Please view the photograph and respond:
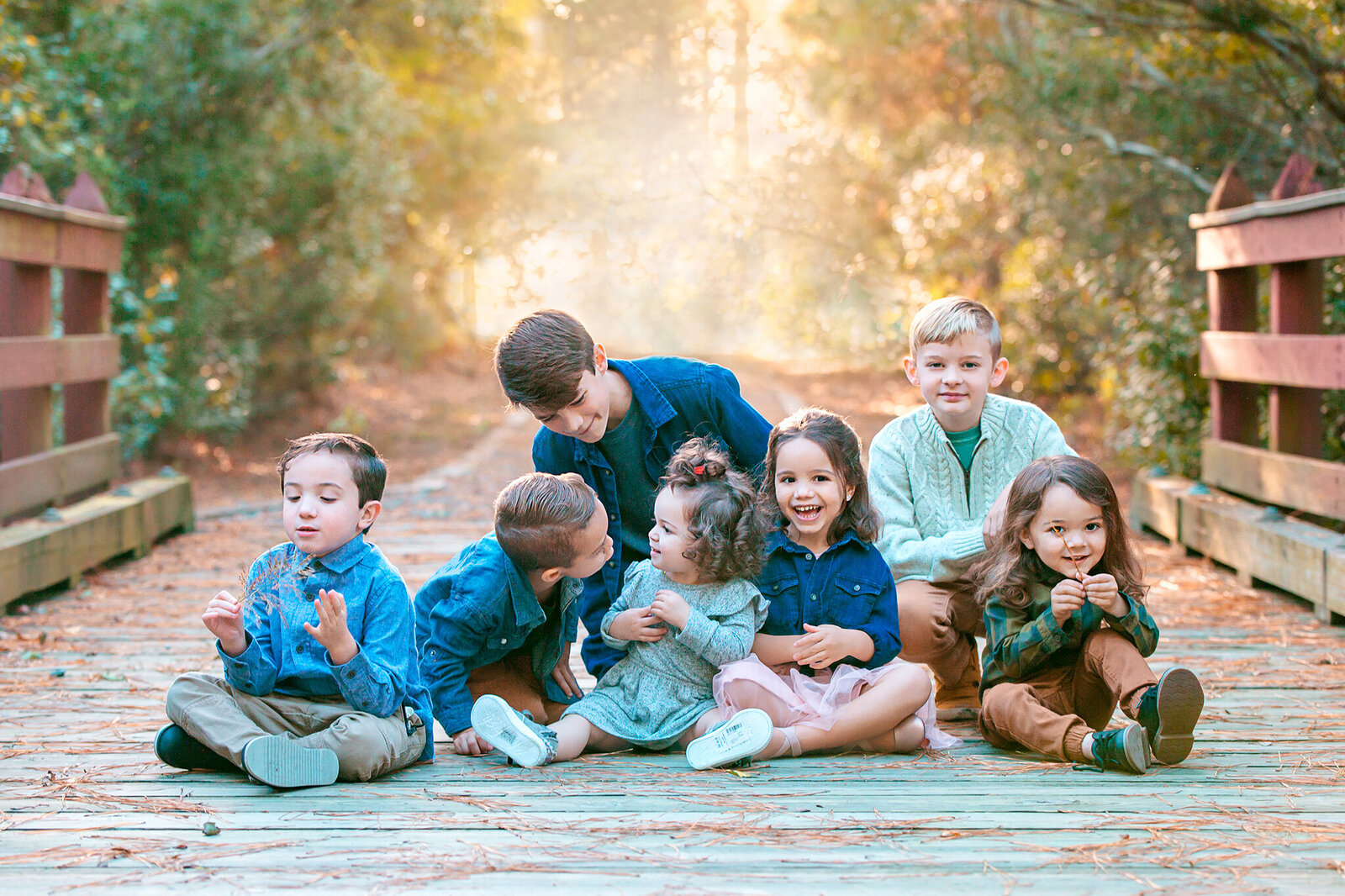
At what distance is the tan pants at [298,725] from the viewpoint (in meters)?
2.68

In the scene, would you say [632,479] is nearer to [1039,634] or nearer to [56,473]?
[1039,634]

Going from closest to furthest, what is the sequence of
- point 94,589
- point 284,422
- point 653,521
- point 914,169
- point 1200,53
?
point 653,521
point 94,589
point 1200,53
point 284,422
point 914,169

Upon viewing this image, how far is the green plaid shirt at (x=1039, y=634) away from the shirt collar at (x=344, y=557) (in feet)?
5.40

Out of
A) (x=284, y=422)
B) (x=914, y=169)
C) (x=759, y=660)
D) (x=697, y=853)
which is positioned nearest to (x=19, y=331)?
(x=759, y=660)

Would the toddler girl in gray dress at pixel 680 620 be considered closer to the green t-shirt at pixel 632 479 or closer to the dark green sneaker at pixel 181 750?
the green t-shirt at pixel 632 479

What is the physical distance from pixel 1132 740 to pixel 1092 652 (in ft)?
1.10

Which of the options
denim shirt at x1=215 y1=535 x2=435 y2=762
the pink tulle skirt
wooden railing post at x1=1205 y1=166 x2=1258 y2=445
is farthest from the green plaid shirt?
wooden railing post at x1=1205 y1=166 x2=1258 y2=445

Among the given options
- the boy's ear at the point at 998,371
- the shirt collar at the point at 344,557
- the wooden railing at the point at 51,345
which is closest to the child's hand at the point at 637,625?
the shirt collar at the point at 344,557

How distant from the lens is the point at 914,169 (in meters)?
13.3

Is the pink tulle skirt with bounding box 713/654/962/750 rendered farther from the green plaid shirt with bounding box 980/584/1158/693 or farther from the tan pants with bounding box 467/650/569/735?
the tan pants with bounding box 467/650/569/735

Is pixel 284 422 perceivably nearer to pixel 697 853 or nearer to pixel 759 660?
pixel 759 660

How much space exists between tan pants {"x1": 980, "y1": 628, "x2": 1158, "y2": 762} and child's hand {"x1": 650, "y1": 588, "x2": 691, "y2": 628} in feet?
2.73

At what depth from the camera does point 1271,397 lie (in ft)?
17.4

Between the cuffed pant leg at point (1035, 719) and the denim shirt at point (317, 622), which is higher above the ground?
the denim shirt at point (317, 622)
